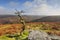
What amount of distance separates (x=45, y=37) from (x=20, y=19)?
6.52 m

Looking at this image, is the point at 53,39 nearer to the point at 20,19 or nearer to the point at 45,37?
the point at 45,37

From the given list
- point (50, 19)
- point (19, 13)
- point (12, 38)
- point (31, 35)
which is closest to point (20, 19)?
point (19, 13)

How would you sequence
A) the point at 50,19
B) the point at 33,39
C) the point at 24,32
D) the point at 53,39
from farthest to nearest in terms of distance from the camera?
1. the point at 50,19
2. the point at 24,32
3. the point at 53,39
4. the point at 33,39

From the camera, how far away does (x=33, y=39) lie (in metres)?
20.7

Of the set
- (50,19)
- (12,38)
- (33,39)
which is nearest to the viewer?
(33,39)

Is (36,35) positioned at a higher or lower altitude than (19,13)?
lower

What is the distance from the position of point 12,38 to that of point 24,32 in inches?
101

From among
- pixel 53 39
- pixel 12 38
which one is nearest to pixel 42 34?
pixel 53 39

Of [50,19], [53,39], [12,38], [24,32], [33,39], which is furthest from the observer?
[50,19]

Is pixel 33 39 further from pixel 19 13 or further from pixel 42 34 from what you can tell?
pixel 19 13

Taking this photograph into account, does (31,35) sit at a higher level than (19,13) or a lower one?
lower

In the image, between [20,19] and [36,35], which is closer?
[36,35]

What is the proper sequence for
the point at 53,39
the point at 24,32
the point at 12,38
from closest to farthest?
the point at 53,39 < the point at 12,38 < the point at 24,32

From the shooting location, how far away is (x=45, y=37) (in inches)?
839
